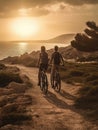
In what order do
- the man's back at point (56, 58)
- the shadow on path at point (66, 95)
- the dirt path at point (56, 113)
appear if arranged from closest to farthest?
the dirt path at point (56, 113) → the shadow on path at point (66, 95) → the man's back at point (56, 58)

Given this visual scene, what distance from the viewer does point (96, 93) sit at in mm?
18953

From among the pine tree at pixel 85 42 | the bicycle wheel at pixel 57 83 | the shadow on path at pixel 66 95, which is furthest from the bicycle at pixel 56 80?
the pine tree at pixel 85 42

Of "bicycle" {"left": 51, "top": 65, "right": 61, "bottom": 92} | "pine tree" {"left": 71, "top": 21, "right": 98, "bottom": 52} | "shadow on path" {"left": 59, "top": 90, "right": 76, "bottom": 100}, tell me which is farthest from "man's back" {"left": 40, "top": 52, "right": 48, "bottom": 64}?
"pine tree" {"left": 71, "top": 21, "right": 98, "bottom": 52}

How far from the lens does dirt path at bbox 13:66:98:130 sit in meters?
13.2

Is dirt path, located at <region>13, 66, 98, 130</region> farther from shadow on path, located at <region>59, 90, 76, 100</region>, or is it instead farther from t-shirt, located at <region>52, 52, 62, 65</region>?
t-shirt, located at <region>52, 52, 62, 65</region>

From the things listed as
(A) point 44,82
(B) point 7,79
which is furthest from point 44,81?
(B) point 7,79

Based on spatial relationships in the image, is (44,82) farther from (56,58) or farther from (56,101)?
(56,101)

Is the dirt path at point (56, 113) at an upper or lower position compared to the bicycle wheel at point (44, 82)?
lower

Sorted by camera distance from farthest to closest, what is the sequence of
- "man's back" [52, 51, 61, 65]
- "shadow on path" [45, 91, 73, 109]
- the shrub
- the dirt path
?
the shrub < "man's back" [52, 51, 61, 65] < "shadow on path" [45, 91, 73, 109] < the dirt path

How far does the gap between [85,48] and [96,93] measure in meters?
38.8

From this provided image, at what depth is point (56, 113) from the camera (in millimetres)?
15188

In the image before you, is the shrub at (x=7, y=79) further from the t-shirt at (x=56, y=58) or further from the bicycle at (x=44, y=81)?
the t-shirt at (x=56, y=58)

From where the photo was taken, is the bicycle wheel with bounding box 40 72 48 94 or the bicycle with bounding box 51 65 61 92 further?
the bicycle with bounding box 51 65 61 92

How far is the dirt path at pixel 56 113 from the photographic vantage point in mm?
13217
